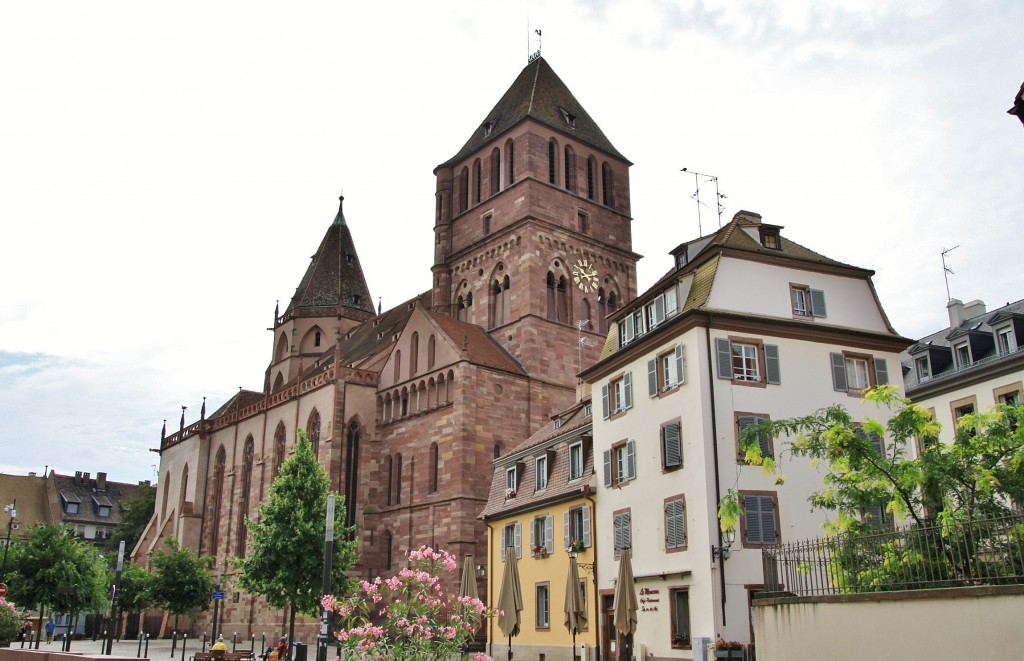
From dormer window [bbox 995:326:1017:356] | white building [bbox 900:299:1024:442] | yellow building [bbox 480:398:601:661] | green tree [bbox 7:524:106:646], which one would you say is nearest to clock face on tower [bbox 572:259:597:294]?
yellow building [bbox 480:398:601:661]

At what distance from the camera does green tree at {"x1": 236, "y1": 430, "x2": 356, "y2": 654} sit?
3319 cm

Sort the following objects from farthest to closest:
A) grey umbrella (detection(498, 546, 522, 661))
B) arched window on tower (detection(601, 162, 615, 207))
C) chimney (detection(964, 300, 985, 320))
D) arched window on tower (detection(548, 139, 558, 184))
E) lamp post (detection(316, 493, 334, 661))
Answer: arched window on tower (detection(601, 162, 615, 207)) → arched window on tower (detection(548, 139, 558, 184)) → chimney (detection(964, 300, 985, 320)) → grey umbrella (detection(498, 546, 522, 661)) → lamp post (detection(316, 493, 334, 661))

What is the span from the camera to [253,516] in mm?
55562

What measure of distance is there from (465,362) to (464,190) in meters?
15.4

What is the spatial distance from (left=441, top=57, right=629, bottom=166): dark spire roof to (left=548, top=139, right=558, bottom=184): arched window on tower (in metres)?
0.92

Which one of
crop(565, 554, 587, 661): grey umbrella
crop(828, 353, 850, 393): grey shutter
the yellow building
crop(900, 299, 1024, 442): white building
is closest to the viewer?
crop(565, 554, 587, 661): grey umbrella

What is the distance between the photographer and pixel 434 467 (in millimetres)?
45156

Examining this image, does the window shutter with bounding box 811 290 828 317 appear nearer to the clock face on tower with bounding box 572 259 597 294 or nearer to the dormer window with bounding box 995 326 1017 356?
the dormer window with bounding box 995 326 1017 356

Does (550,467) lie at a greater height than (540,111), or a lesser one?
lesser

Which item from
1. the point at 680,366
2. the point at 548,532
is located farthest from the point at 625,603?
the point at 548,532

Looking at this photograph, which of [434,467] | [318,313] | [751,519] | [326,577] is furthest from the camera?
[318,313]

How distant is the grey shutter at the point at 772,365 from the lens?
989 inches

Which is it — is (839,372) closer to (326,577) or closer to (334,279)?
(326,577)

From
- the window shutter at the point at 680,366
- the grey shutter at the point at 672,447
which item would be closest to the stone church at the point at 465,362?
the grey shutter at the point at 672,447
